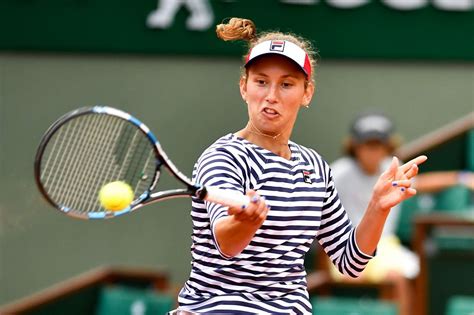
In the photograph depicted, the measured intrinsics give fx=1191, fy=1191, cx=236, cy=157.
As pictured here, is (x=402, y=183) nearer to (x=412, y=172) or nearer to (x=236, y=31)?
(x=412, y=172)

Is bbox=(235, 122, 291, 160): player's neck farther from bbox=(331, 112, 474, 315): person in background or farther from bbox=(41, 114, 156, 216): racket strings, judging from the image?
bbox=(331, 112, 474, 315): person in background

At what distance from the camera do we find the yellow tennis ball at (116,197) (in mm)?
3359

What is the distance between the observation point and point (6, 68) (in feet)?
26.9

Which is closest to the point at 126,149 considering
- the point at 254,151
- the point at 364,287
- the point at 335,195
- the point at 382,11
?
the point at 254,151

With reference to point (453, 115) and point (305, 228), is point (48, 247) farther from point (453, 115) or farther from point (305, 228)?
point (305, 228)

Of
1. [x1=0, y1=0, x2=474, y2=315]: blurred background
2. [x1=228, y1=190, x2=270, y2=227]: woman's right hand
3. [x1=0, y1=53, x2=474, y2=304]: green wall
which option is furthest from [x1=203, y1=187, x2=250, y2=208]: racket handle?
[x1=0, y1=53, x2=474, y2=304]: green wall

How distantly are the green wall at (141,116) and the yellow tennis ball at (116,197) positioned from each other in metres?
4.64

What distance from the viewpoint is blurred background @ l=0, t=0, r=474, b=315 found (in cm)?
792

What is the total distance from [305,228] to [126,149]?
0.58 metres

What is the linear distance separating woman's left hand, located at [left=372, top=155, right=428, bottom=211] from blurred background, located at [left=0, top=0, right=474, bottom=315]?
4.33 meters

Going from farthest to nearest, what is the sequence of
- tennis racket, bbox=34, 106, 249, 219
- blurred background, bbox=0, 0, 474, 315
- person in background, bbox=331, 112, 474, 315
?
blurred background, bbox=0, 0, 474, 315, person in background, bbox=331, 112, 474, 315, tennis racket, bbox=34, 106, 249, 219

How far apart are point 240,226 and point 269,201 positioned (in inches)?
8.9

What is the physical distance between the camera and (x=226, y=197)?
3076 millimetres

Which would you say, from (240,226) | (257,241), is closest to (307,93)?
(257,241)
